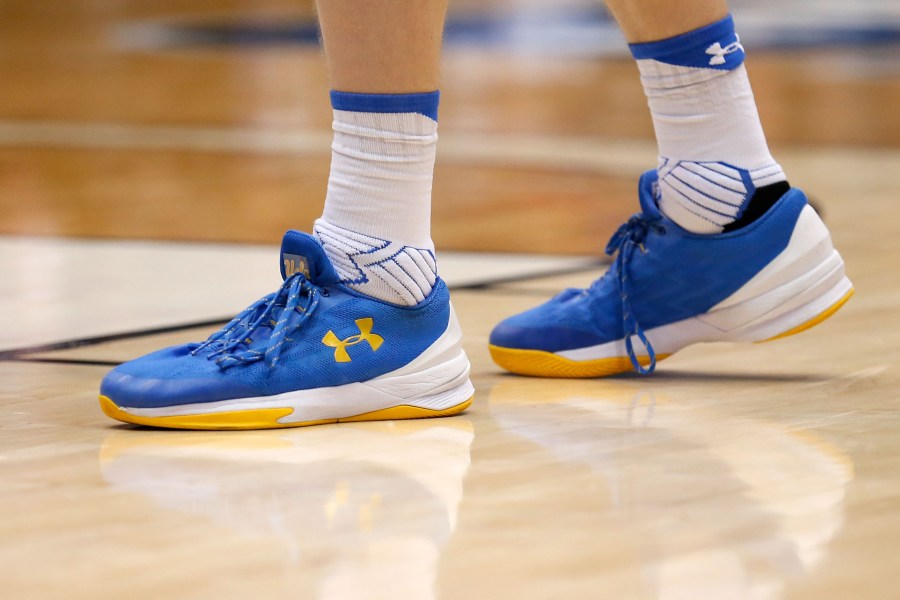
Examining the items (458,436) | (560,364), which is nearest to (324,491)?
(458,436)

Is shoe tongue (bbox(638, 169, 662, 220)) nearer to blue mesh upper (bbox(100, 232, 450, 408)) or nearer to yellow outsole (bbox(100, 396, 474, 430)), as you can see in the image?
blue mesh upper (bbox(100, 232, 450, 408))

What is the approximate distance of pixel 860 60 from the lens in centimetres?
546

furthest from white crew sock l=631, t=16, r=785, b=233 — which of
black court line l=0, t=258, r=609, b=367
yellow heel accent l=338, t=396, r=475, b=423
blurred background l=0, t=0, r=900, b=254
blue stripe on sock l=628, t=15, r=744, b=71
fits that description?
blurred background l=0, t=0, r=900, b=254

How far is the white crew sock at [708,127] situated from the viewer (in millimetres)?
1188

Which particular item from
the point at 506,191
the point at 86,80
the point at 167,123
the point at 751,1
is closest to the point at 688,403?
the point at 506,191

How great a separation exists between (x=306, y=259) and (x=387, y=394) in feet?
→ 0.33

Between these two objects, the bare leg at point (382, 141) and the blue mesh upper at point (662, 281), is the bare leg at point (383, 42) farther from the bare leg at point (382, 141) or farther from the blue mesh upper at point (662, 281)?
the blue mesh upper at point (662, 281)

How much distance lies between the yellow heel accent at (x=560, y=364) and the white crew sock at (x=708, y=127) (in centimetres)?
11

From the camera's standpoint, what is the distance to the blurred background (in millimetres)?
2240

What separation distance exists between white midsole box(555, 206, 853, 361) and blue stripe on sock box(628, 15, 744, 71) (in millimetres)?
123

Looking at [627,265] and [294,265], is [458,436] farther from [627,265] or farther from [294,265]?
[627,265]

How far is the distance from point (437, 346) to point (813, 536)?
15.0 inches

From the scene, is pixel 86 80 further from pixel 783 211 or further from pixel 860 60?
pixel 783 211

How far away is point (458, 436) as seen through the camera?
40.1 inches
